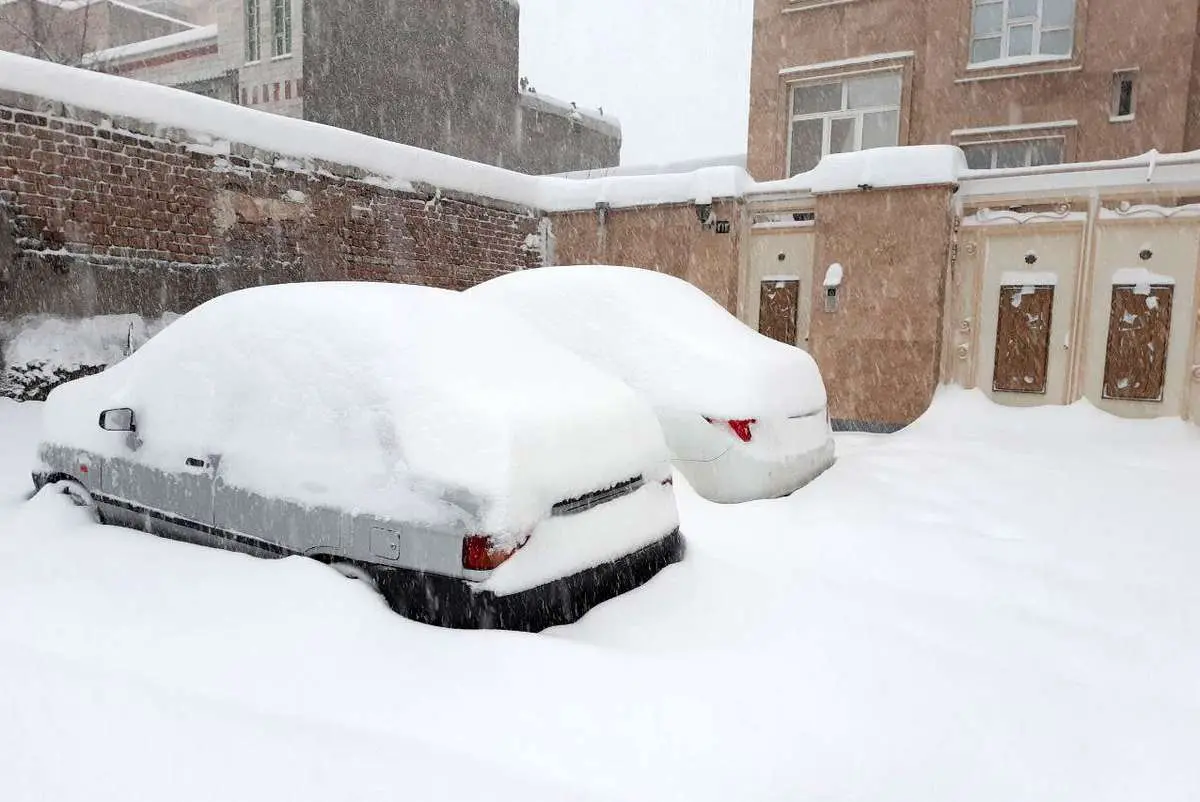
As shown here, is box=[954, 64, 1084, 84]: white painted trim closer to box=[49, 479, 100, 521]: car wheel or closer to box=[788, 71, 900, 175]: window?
box=[788, 71, 900, 175]: window

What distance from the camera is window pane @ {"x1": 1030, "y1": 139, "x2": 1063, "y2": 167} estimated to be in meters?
12.3

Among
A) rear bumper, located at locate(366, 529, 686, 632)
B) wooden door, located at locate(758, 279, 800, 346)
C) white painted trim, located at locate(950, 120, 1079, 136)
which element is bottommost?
rear bumper, located at locate(366, 529, 686, 632)

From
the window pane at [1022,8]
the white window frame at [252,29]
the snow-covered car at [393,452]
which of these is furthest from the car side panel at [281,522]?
the white window frame at [252,29]

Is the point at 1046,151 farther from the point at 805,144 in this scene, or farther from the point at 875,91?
the point at 805,144

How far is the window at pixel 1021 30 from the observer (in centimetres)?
1219

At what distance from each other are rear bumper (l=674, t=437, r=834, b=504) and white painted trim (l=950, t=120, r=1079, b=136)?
10080 millimetres

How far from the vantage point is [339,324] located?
10.4 ft

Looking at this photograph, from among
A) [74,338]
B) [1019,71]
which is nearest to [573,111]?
[1019,71]

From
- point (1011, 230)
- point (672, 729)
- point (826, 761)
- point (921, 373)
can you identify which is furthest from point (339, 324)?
point (1011, 230)

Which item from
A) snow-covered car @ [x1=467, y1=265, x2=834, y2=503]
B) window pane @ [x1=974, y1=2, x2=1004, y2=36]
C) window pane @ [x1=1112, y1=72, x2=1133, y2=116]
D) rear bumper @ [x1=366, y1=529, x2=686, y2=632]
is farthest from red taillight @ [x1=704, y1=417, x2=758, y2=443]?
window pane @ [x1=974, y1=2, x2=1004, y2=36]

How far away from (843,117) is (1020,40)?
9.26 feet

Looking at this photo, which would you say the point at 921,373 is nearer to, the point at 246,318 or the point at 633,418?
the point at 633,418

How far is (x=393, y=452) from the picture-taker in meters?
2.81

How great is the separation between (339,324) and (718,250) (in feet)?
25.9
